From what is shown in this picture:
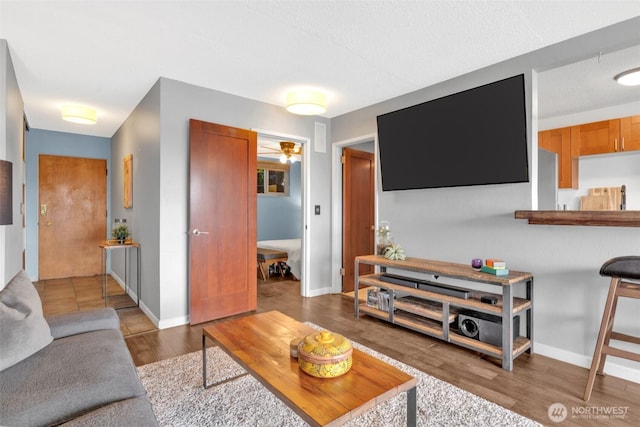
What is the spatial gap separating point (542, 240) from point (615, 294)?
0.67 m

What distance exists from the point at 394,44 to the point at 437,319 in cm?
234

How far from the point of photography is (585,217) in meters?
2.30

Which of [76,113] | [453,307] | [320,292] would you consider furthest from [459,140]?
[76,113]

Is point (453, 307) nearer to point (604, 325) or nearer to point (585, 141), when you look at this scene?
point (604, 325)

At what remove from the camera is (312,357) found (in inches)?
A: 56.6

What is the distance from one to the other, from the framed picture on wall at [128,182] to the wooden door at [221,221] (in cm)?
161

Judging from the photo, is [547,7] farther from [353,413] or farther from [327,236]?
[327,236]

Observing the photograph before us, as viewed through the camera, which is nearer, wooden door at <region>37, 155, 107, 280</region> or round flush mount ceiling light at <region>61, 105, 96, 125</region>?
round flush mount ceiling light at <region>61, 105, 96, 125</region>

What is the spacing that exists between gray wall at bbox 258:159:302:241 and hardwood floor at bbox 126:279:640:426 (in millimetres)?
4221

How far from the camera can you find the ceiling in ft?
7.07

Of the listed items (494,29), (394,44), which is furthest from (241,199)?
(494,29)

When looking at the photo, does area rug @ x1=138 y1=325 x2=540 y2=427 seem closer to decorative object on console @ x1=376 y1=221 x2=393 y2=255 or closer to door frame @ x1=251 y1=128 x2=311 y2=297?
decorative object on console @ x1=376 y1=221 x2=393 y2=255

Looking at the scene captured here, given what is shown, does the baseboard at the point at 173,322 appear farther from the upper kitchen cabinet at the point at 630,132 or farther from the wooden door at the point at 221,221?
the upper kitchen cabinet at the point at 630,132

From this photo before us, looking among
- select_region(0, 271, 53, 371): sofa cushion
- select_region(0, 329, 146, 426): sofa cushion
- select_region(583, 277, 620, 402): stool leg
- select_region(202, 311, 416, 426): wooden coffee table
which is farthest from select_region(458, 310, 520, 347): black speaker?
select_region(0, 271, 53, 371): sofa cushion
